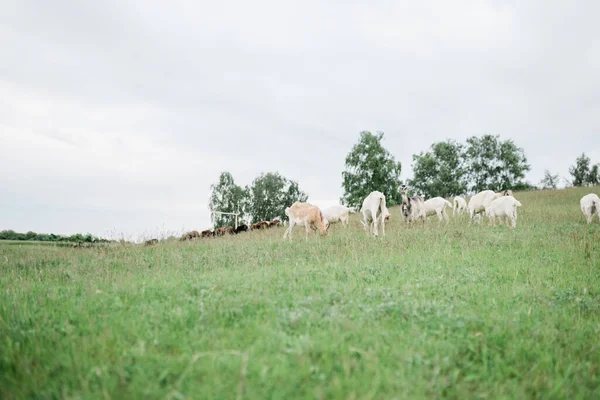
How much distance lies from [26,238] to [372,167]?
1569 inches

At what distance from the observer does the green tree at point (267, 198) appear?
64.0m

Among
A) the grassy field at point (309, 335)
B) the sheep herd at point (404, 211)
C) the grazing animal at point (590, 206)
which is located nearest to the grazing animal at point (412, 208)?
the sheep herd at point (404, 211)

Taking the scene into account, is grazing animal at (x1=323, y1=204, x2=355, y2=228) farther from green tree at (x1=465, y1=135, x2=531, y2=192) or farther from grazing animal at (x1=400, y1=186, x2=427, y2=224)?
green tree at (x1=465, y1=135, x2=531, y2=192)

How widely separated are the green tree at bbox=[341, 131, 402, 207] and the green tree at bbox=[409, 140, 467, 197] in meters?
13.0

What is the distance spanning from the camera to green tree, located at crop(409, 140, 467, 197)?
62438 millimetres

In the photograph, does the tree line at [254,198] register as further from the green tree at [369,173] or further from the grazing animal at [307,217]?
the grazing animal at [307,217]

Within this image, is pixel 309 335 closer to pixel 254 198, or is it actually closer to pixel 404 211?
pixel 404 211

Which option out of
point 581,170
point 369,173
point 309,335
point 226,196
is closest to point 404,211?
point 309,335

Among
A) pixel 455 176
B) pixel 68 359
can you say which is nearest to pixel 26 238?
pixel 68 359

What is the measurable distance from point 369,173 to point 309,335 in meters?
48.5

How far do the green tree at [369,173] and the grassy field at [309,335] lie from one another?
43.1 metres

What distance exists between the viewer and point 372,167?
168ft

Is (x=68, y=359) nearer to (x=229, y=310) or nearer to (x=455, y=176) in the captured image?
(x=229, y=310)

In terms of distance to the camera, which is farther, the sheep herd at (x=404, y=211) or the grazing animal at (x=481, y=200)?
the grazing animal at (x=481, y=200)
